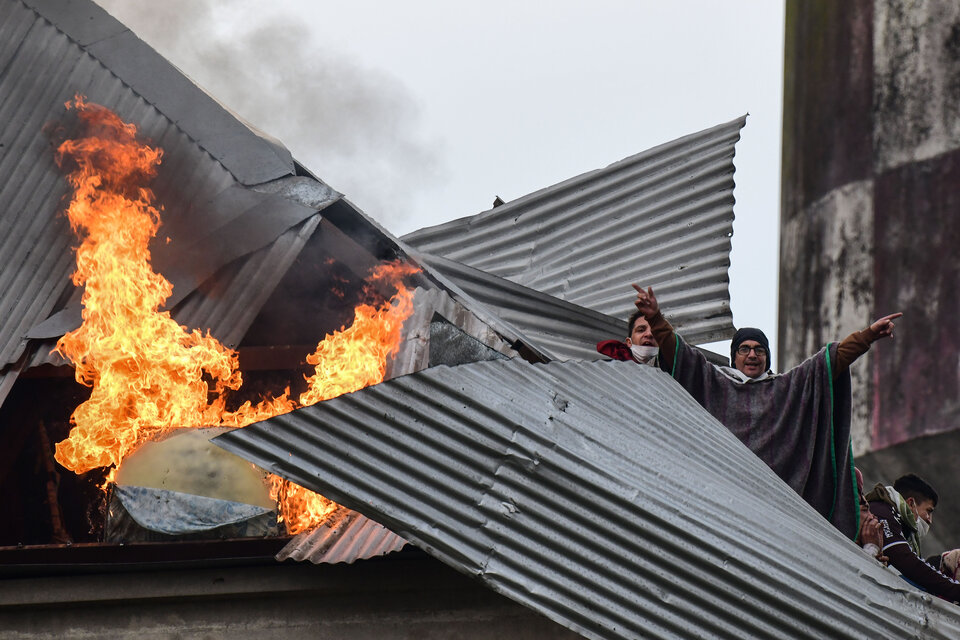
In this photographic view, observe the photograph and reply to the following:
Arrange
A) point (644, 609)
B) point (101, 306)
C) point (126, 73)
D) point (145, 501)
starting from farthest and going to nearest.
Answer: point (126, 73)
point (101, 306)
point (145, 501)
point (644, 609)

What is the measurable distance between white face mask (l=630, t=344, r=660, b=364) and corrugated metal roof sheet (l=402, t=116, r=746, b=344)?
6.59ft

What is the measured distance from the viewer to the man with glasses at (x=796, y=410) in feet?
22.7

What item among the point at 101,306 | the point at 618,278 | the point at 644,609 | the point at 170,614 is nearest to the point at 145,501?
the point at 170,614

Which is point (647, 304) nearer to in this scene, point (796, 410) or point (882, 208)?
point (796, 410)

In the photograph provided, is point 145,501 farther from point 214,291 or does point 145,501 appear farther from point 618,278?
point 618,278

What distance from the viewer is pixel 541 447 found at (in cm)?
514

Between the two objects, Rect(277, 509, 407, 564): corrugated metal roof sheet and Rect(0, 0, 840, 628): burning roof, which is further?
Rect(0, 0, 840, 628): burning roof

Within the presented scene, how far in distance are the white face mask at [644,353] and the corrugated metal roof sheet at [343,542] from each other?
1868 millimetres

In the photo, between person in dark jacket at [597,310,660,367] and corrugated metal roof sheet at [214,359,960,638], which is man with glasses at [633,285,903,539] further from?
corrugated metal roof sheet at [214,359,960,638]

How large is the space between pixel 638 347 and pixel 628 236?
9.04 feet

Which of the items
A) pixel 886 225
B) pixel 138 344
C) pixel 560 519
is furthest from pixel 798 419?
pixel 886 225

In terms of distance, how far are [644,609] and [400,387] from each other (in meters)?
1.19

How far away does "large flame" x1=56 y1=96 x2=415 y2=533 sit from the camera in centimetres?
748

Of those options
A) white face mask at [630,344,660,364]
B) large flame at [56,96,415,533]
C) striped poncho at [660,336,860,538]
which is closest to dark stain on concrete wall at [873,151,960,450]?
striped poncho at [660,336,860,538]
